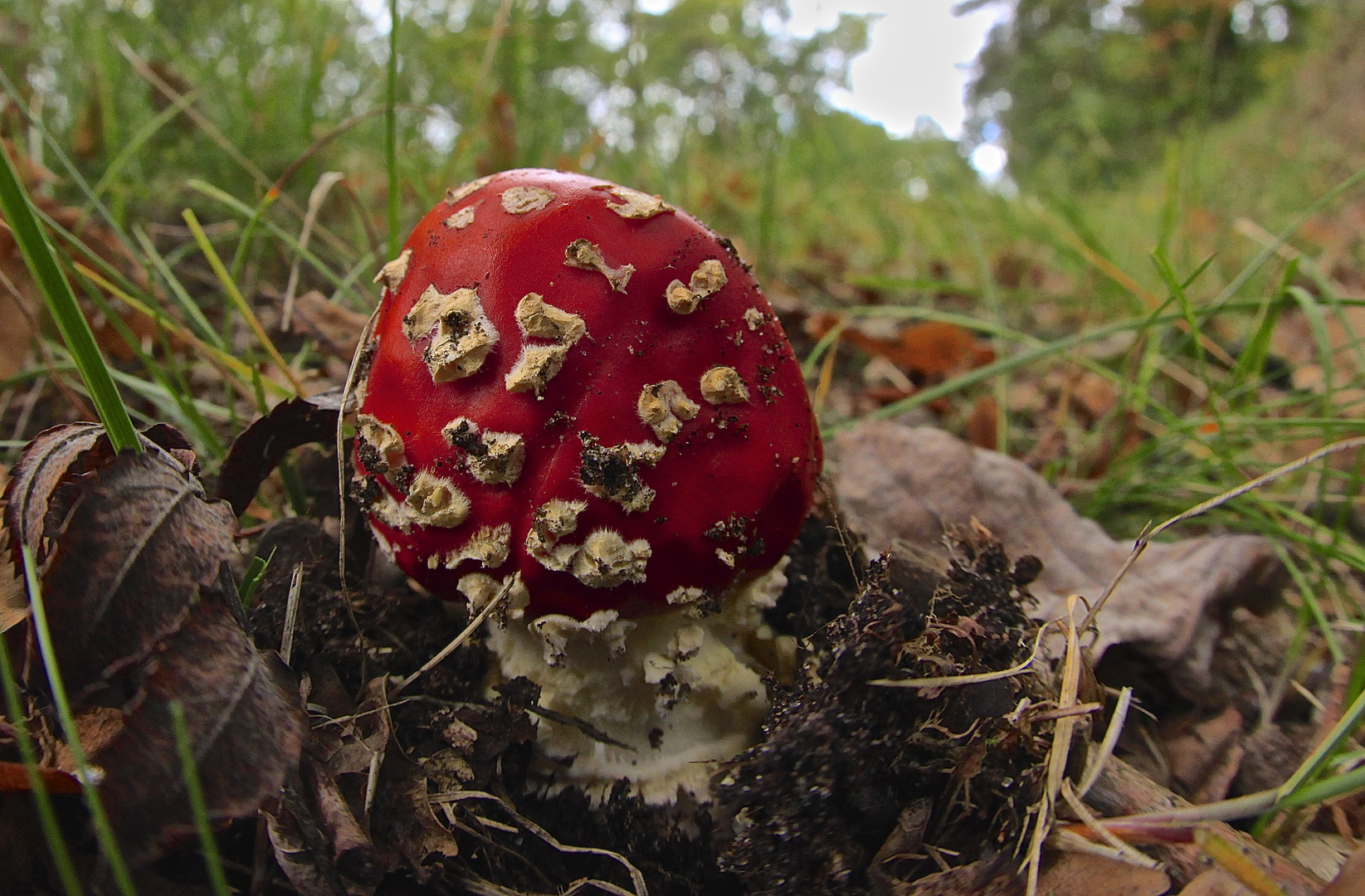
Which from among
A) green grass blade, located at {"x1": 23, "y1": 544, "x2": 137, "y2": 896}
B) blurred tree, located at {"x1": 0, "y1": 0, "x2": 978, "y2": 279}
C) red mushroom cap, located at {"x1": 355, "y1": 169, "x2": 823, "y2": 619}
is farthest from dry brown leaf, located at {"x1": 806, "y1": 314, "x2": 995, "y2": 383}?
green grass blade, located at {"x1": 23, "y1": 544, "x2": 137, "y2": 896}

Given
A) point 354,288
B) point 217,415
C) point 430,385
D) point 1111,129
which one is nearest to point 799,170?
point 354,288

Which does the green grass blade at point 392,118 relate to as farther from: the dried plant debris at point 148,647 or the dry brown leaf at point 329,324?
the dried plant debris at point 148,647

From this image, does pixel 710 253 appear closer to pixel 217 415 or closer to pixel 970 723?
pixel 970 723

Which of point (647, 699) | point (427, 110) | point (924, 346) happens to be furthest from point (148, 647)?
point (924, 346)

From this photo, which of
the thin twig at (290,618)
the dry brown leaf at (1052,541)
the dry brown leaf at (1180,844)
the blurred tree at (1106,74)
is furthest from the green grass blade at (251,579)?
the blurred tree at (1106,74)

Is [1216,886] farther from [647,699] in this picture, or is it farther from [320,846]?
[320,846]

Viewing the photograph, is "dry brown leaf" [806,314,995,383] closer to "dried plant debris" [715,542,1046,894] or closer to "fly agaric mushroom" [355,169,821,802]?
"fly agaric mushroom" [355,169,821,802]

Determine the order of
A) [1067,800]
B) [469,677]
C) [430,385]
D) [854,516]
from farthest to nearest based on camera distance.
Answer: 1. [854,516]
2. [469,677]
3. [430,385]
4. [1067,800]
